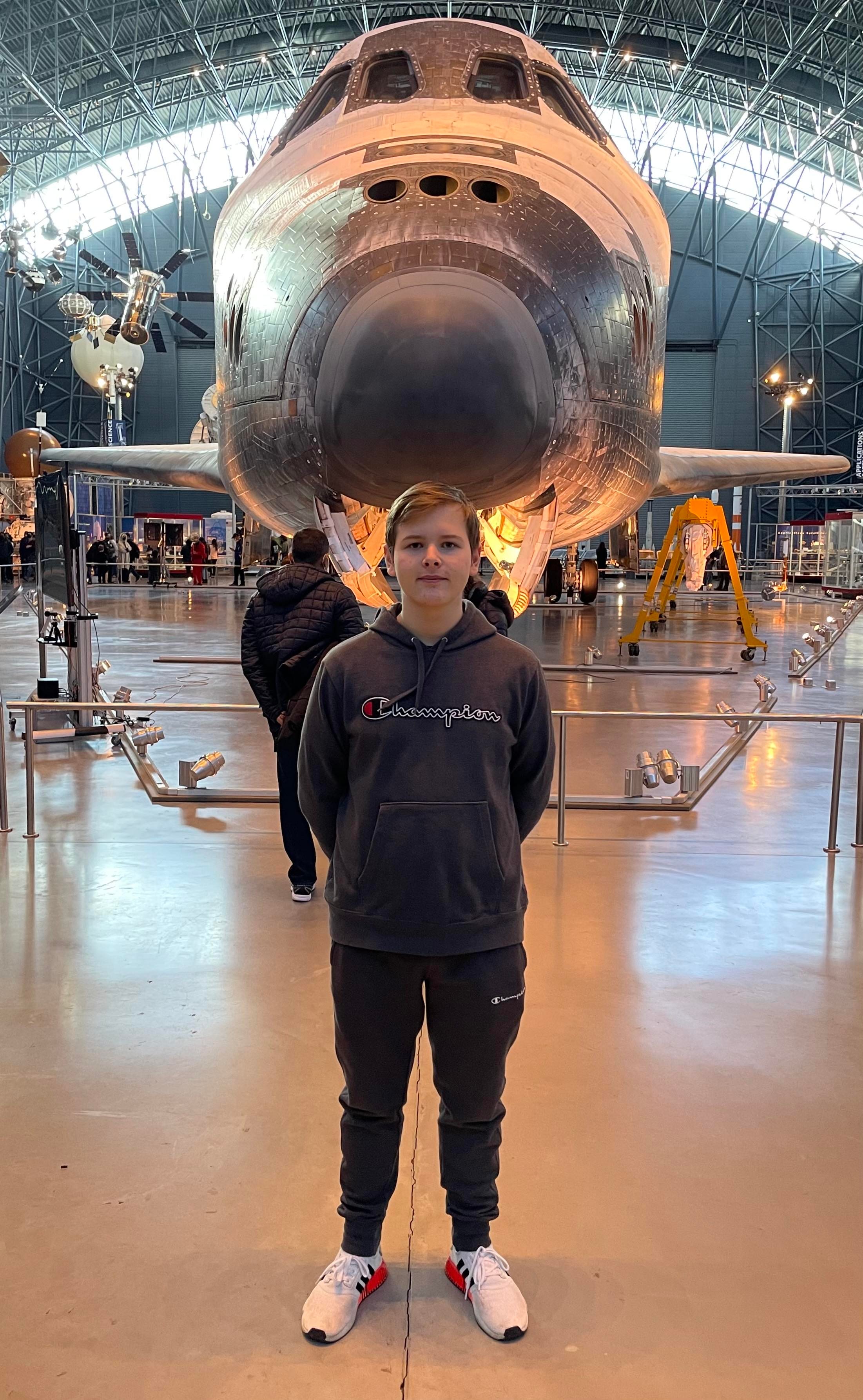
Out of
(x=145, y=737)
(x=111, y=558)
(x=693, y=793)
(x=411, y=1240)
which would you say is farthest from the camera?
(x=111, y=558)

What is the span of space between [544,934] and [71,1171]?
66.1 inches

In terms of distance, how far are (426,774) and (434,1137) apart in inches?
40.3

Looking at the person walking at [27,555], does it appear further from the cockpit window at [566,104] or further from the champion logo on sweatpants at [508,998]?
the champion logo on sweatpants at [508,998]

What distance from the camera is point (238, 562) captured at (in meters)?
25.5

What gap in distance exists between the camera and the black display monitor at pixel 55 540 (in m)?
6.29

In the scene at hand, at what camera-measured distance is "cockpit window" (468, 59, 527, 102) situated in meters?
4.71

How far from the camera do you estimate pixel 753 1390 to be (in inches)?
60.1

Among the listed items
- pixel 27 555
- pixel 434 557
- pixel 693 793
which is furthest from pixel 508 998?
pixel 27 555

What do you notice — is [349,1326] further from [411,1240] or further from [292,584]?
[292,584]

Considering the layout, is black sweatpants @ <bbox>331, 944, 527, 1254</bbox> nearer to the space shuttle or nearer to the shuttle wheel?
the space shuttle

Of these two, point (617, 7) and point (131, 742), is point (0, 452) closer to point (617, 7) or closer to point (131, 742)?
point (617, 7)

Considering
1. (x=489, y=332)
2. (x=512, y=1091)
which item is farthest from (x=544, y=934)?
(x=489, y=332)

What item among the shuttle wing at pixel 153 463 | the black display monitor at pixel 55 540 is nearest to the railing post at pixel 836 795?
the black display monitor at pixel 55 540

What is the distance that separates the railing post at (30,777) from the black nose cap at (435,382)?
1.75 metres
